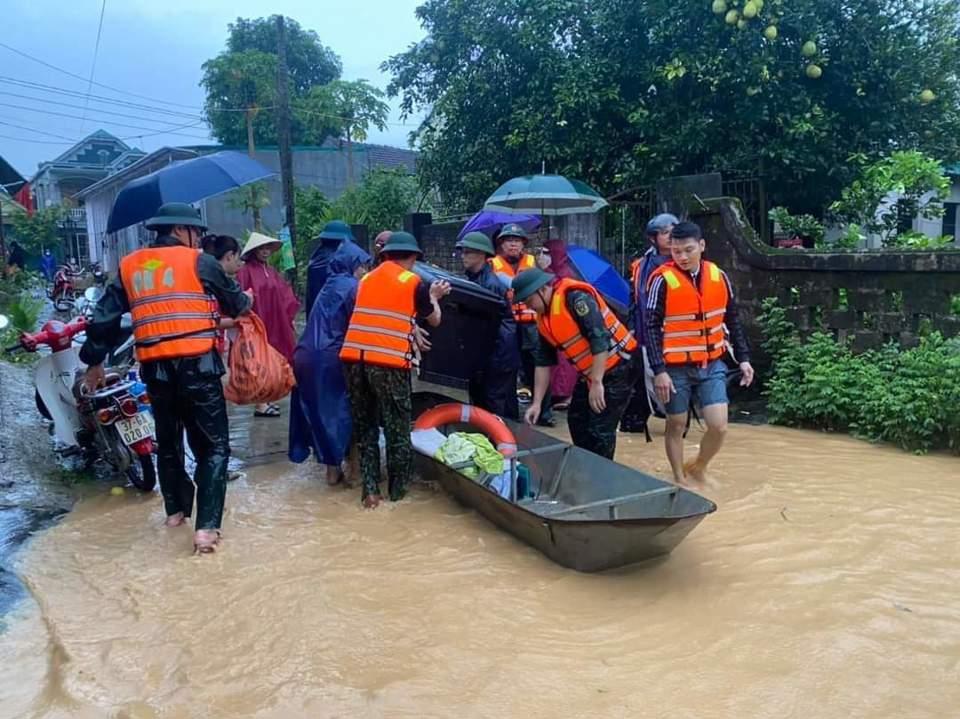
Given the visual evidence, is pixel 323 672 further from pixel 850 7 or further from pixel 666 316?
pixel 850 7

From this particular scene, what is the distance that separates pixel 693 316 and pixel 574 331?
767 mm

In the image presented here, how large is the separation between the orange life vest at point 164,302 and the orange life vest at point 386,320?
3.11 feet

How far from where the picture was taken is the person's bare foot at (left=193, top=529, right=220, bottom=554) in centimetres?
452

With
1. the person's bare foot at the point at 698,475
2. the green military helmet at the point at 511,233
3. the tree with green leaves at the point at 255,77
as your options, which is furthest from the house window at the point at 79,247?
the person's bare foot at the point at 698,475

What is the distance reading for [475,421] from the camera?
18.2ft

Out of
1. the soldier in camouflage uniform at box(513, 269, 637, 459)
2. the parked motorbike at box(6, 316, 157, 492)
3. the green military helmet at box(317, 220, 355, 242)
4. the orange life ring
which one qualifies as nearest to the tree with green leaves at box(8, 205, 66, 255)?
the parked motorbike at box(6, 316, 157, 492)

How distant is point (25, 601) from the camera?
400 centimetres

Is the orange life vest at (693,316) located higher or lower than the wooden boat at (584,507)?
higher

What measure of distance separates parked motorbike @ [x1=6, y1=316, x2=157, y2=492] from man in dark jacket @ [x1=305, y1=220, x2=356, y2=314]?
1.40 m

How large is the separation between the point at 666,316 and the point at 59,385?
4.27 m

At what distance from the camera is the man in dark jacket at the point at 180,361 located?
14.5ft

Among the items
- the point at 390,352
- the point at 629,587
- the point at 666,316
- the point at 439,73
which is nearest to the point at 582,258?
the point at 666,316

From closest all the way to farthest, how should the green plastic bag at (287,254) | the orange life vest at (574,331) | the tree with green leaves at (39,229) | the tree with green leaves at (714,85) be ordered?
1. the orange life vest at (574,331)
2. the tree with green leaves at (714,85)
3. the green plastic bag at (287,254)
4. the tree with green leaves at (39,229)

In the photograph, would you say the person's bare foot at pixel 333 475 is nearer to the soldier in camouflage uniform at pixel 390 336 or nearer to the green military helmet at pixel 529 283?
the soldier in camouflage uniform at pixel 390 336
